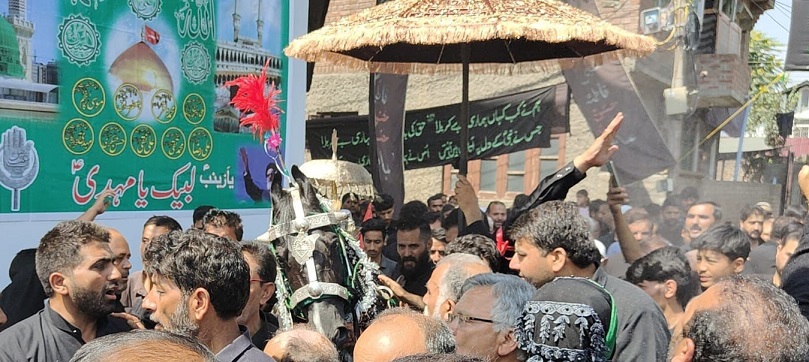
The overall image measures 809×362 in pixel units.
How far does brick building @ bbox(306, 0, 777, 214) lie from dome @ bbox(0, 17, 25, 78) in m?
9.68

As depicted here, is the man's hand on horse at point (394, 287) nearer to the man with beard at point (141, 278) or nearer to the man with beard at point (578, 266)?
the man with beard at point (141, 278)

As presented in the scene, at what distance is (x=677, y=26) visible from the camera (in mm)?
12859

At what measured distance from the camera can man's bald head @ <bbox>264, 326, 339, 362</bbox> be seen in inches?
120

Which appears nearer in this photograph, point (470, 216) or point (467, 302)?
point (467, 302)

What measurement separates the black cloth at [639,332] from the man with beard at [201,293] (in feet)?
5.05

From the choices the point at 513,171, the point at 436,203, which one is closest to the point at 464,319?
the point at 436,203

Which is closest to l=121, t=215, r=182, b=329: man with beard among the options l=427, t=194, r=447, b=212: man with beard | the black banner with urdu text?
l=427, t=194, r=447, b=212: man with beard

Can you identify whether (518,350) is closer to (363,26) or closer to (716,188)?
(363,26)

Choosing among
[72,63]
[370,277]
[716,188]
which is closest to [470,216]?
[370,277]

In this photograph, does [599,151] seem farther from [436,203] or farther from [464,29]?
[436,203]

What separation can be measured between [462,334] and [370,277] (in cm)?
181

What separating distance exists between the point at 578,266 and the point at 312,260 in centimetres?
138

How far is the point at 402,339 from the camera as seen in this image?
2621 millimetres

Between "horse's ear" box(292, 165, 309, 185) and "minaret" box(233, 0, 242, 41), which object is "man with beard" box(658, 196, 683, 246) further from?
"horse's ear" box(292, 165, 309, 185)
